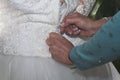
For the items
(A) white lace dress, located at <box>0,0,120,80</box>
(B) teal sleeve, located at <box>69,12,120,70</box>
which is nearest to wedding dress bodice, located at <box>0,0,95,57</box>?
(A) white lace dress, located at <box>0,0,120,80</box>

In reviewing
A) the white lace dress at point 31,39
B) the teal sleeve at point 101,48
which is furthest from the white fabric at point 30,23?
the teal sleeve at point 101,48

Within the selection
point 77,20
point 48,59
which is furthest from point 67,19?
point 48,59

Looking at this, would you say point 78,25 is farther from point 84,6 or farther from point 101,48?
point 101,48

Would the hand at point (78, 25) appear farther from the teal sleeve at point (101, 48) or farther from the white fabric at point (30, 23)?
the teal sleeve at point (101, 48)

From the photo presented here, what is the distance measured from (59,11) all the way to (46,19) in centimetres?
5

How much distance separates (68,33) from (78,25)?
4cm

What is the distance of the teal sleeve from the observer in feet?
2.40

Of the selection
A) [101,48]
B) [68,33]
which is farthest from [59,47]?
[101,48]

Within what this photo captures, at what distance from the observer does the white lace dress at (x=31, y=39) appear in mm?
986

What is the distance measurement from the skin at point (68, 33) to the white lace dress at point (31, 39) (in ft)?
0.08

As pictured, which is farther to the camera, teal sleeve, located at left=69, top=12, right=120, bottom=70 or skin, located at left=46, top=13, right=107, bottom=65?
skin, located at left=46, top=13, right=107, bottom=65

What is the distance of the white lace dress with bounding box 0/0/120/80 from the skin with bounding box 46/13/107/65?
0.03 m

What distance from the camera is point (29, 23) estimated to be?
1004 mm

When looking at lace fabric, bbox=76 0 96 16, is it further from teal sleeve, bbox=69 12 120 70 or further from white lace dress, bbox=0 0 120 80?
teal sleeve, bbox=69 12 120 70
